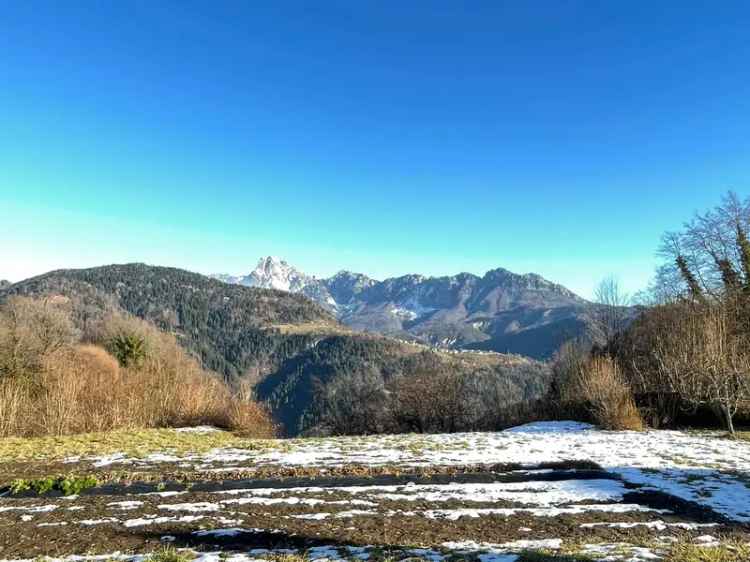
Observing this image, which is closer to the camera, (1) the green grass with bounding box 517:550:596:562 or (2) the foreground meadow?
(1) the green grass with bounding box 517:550:596:562

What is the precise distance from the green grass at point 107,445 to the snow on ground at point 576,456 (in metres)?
1.17

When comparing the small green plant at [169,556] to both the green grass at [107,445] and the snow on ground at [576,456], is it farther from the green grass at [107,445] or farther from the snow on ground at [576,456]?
the green grass at [107,445]

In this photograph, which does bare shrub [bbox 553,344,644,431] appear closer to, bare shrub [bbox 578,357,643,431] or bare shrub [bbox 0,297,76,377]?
bare shrub [bbox 578,357,643,431]

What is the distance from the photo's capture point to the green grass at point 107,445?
52.2 feet

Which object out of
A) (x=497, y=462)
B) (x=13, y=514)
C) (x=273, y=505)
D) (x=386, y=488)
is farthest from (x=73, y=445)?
(x=497, y=462)

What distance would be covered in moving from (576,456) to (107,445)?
635 inches

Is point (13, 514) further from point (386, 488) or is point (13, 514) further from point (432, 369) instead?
point (432, 369)

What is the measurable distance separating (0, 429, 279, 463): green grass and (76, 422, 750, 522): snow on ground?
1.17 meters

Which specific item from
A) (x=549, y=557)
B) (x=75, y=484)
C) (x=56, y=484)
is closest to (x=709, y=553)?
(x=549, y=557)

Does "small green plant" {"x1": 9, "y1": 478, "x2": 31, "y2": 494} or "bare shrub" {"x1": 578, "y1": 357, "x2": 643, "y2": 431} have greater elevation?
"bare shrub" {"x1": 578, "y1": 357, "x2": 643, "y2": 431}

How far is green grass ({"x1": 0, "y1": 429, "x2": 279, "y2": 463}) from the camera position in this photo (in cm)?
1590

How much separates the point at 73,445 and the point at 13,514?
9140mm

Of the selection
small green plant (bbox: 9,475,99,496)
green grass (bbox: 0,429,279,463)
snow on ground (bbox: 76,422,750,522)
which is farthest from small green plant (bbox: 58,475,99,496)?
green grass (bbox: 0,429,279,463)

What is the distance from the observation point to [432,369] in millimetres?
48406
